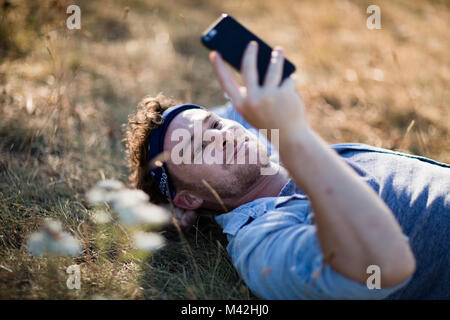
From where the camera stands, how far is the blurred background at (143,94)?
5.96 ft

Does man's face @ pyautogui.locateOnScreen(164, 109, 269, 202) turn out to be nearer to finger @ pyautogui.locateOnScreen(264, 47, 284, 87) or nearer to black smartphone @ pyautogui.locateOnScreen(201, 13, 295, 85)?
black smartphone @ pyautogui.locateOnScreen(201, 13, 295, 85)

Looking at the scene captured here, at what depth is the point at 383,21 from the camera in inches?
230

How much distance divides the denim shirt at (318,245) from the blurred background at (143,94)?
186 mm

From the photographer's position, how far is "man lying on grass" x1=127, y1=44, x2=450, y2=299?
1145mm

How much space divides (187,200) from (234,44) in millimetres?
1111

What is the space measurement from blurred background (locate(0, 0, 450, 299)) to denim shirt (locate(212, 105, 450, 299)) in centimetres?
19

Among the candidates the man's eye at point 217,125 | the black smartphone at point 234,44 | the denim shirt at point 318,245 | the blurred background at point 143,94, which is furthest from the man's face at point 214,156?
the black smartphone at point 234,44
